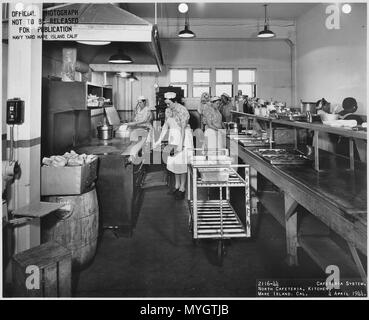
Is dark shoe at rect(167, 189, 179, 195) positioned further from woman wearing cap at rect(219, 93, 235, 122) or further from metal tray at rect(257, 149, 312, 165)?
woman wearing cap at rect(219, 93, 235, 122)

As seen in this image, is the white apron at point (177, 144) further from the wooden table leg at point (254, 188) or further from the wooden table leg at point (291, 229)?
the wooden table leg at point (291, 229)

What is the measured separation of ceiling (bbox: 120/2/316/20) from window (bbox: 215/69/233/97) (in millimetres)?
1535

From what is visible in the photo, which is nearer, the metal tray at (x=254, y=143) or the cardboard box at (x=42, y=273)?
the cardboard box at (x=42, y=273)

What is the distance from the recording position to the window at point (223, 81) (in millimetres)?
9977

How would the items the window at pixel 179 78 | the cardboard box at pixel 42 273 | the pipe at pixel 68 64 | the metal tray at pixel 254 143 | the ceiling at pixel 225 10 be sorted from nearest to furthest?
1. the cardboard box at pixel 42 273
2. the pipe at pixel 68 64
3. the metal tray at pixel 254 143
4. the ceiling at pixel 225 10
5. the window at pixel 179 78

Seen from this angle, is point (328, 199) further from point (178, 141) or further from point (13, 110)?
point (178, 141)

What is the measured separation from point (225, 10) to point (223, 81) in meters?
2.17

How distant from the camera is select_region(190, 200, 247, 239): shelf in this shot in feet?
9.75

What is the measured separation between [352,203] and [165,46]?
8.49 m

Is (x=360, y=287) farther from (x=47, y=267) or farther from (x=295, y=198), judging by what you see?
(x=47, y=267)

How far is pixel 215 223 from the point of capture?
319 cm

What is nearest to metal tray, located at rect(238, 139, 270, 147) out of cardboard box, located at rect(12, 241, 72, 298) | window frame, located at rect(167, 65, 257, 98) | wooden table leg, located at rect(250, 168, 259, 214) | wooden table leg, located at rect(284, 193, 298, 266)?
wooden table leg, located at rect(250, 168, 259, 214)

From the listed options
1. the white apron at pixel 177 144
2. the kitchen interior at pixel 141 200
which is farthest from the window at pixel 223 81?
the white apron at pixel 177 144

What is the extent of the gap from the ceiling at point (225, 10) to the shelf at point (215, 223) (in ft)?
18.3
